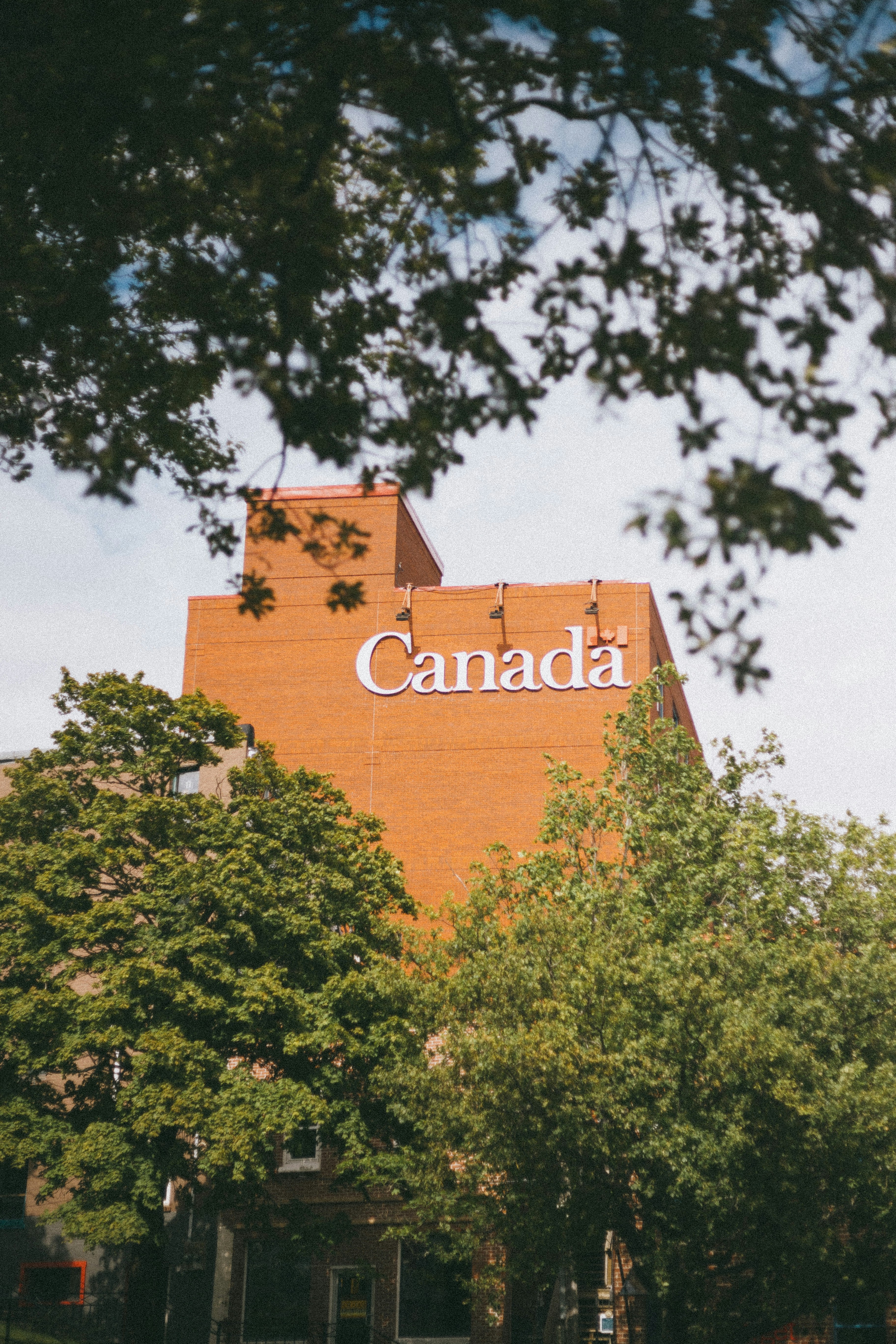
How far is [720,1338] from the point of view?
1983cm

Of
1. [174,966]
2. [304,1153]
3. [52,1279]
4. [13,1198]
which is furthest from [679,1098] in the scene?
[13,1198]

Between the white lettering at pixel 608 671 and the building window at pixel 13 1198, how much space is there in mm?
20148

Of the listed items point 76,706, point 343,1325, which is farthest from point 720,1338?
point 76,706

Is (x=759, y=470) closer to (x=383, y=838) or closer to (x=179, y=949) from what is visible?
(x=179, y=949)

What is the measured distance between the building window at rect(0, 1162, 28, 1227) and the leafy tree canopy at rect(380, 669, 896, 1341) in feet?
42.4

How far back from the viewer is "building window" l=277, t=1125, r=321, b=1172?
23.5 m

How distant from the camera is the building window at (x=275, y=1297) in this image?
1150 inches

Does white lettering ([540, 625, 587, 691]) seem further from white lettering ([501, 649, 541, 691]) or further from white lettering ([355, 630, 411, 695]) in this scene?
white lettering ([355, 630, 411, 695])

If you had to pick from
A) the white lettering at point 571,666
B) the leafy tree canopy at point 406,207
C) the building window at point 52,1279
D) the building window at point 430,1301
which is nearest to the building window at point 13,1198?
the building window at point 52,1279

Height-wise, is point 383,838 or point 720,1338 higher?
point 383,838

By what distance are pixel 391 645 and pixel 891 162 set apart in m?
34.6

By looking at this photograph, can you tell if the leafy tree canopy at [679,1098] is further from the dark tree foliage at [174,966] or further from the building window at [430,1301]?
the building window at [430,1301]

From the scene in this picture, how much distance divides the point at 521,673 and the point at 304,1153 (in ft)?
55.6

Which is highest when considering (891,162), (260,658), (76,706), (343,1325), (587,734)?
(260,658)
